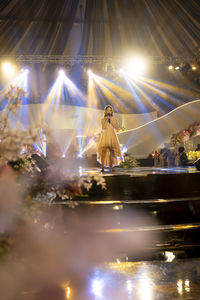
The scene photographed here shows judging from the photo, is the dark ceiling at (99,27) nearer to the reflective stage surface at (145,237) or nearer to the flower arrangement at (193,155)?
the flower arrangement at (193,155)

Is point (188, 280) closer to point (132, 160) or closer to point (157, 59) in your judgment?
point (132, 160)

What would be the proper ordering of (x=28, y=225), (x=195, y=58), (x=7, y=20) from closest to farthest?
(x=28, y=225) → (x=7, y=20) → (x=195, y=58)

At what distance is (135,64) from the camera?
382 inches

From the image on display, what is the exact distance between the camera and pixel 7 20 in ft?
22.5

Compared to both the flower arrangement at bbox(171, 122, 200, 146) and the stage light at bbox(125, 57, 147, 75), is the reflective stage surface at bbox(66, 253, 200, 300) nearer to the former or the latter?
the flower arrangement at bbox(171, 122, 200, 146)

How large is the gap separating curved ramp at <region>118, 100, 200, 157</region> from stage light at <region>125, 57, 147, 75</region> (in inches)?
106

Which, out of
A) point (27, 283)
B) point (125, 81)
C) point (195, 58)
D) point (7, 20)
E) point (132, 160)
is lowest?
point (27, 283)

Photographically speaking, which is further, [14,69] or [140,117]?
[140,117]

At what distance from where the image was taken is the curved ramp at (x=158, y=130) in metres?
7.31

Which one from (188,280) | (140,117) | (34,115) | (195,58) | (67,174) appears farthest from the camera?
(140,117)

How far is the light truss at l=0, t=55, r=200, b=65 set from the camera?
921 cm

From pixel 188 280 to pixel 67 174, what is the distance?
2.83 ft

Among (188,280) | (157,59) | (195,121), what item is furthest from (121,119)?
(188,280)

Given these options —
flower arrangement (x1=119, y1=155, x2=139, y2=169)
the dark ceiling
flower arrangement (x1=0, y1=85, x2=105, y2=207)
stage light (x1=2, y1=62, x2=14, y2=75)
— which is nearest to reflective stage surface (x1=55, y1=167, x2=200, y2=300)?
flower arrangement (x1=0, y1=85, x2=105, y2=207)
